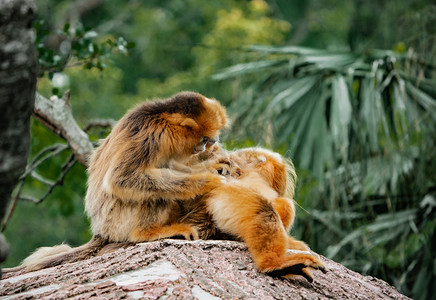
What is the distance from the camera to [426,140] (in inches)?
315

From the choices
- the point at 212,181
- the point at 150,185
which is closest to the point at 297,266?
the point at 212,181

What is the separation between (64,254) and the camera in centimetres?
425

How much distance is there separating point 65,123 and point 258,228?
2.43 m

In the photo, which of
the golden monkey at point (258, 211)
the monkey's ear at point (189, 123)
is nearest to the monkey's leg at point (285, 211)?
the golden monkey at point (258, 211)

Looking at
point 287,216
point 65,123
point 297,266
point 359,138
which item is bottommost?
point 297,266

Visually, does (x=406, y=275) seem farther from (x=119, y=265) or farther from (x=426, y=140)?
(x=119, y=265)

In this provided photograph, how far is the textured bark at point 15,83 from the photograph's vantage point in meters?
2.12

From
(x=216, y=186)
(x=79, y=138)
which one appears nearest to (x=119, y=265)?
(x=216, y=186)

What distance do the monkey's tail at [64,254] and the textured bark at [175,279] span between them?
0.16 m

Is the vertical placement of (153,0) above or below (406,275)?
above

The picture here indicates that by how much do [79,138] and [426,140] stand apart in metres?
4.71

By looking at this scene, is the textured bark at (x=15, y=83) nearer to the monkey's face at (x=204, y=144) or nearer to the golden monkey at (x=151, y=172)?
the golden monkey at (x=151, y=172)

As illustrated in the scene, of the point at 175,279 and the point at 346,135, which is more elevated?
the point at 346,135

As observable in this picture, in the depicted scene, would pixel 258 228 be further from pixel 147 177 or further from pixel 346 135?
pixel 346 135
